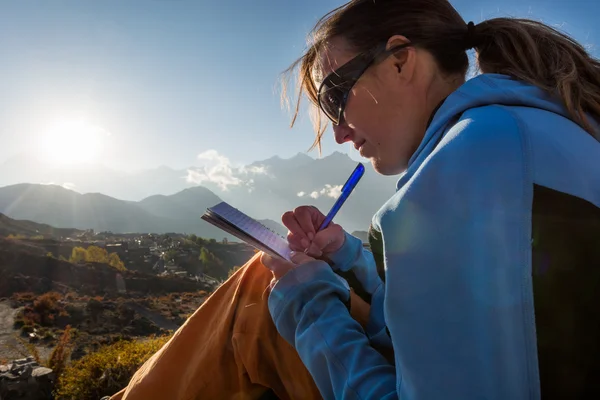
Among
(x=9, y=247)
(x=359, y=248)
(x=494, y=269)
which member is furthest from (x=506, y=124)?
(x=9, y=247)

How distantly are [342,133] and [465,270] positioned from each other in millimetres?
1122

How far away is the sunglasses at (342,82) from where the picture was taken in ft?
4.86

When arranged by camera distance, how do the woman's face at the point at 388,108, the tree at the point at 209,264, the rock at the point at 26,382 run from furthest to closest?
the tree at the point at 209,264 < the rock at the point at 26,382 < the woman's face at the point at 388,108

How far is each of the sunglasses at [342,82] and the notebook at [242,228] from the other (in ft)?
1.89

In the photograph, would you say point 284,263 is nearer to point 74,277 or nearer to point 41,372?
point 41,372

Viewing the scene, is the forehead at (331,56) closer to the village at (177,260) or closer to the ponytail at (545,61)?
the ponytail at (545,61)

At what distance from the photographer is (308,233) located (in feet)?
6.29

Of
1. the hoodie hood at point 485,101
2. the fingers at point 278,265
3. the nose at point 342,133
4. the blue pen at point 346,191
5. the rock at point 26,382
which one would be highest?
the nose at point 342,133

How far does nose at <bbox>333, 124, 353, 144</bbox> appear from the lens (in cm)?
170

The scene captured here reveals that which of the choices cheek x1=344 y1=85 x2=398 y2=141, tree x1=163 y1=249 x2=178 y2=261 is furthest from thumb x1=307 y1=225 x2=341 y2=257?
tree x1=163 y1=249 x2=178 y2=261

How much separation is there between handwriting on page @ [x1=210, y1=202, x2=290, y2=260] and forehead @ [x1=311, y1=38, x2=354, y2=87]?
0.69 meters

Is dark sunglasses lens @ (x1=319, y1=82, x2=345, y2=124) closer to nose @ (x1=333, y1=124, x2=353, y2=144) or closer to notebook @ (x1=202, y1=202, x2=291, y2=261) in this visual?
nose @ (x1=333, y1=124, x2=353, y2=144)

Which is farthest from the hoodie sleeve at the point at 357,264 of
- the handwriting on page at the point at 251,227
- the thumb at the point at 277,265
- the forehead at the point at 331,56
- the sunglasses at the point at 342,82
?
the forehead at the point at 331,56

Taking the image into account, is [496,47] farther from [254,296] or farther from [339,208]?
[254,296]
